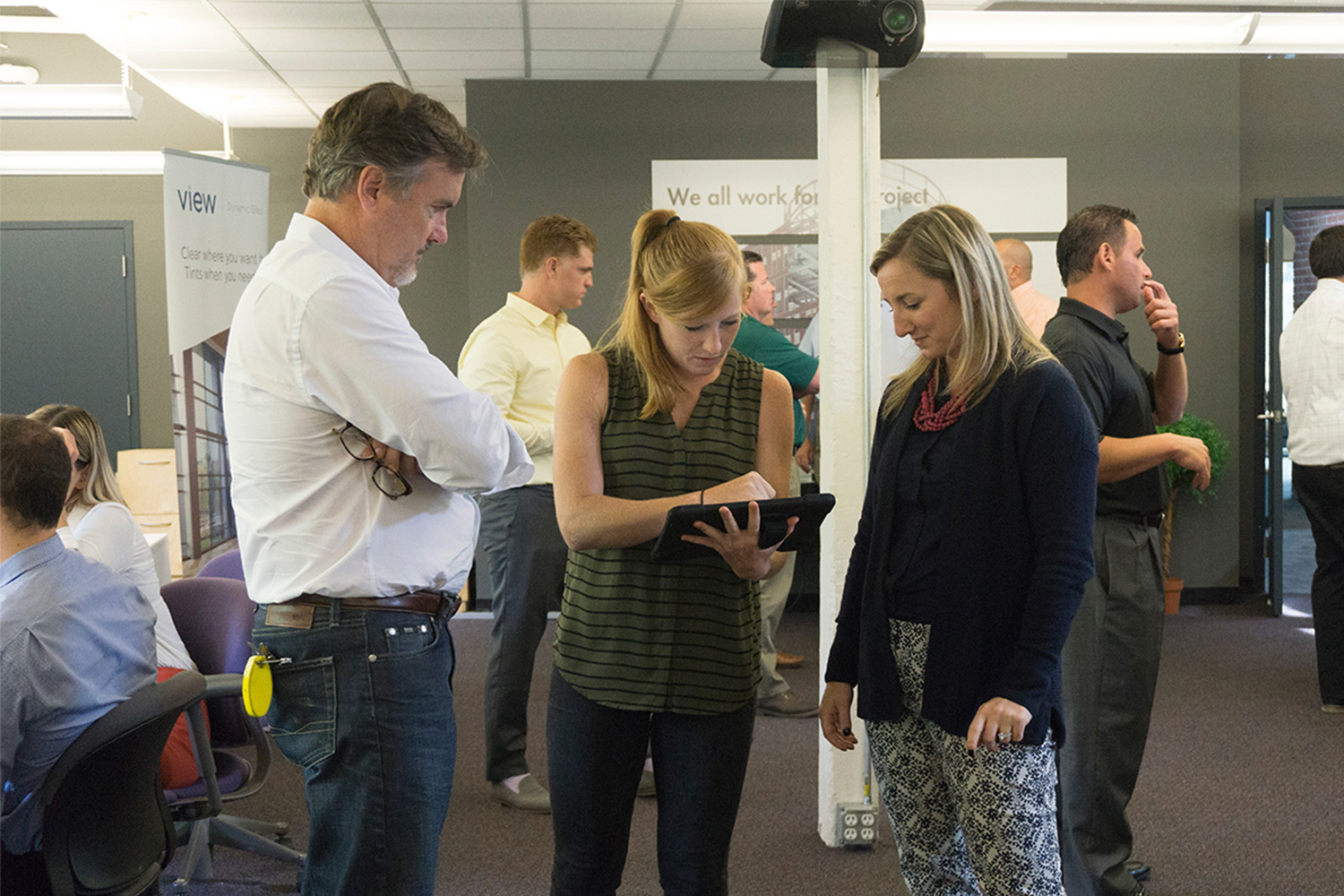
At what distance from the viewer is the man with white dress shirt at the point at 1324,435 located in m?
4.44

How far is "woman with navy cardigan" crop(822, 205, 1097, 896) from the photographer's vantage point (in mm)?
1618

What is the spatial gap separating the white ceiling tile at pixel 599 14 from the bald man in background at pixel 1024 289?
1.98 metres

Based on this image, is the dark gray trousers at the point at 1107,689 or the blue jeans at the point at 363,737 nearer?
the blue jeans at the point at 363,737

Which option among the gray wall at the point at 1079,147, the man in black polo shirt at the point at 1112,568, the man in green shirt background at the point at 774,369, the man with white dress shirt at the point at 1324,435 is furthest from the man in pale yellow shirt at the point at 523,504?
the man with white dress shirt at the point at 1324,435

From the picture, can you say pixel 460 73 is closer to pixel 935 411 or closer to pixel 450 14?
pixel 450 14

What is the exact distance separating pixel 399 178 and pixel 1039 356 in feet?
3.21

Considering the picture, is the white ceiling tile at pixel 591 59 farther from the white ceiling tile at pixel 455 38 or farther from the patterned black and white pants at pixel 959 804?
the patterned black and white pants at pixel 959 804

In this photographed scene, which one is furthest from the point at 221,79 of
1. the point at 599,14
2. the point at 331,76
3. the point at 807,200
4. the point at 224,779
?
the point at 224,779

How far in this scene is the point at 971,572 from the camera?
5.41 ft

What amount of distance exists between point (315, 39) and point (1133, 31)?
4.22 m

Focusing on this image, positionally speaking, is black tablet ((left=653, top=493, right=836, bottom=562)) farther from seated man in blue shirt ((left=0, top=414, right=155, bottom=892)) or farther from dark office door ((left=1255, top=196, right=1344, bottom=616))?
dark office door ((left=1255, top=196, right=1344, bottom=616))

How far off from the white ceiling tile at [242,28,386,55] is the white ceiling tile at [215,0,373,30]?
0.08 meters

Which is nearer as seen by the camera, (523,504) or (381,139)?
(381,139)

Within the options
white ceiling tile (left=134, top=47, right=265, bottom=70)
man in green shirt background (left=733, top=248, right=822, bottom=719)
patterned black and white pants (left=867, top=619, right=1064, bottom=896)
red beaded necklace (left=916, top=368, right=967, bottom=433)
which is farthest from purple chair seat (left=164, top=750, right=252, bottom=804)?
white ceiling tile (left=134, top=47, right=265, bottom=70)
